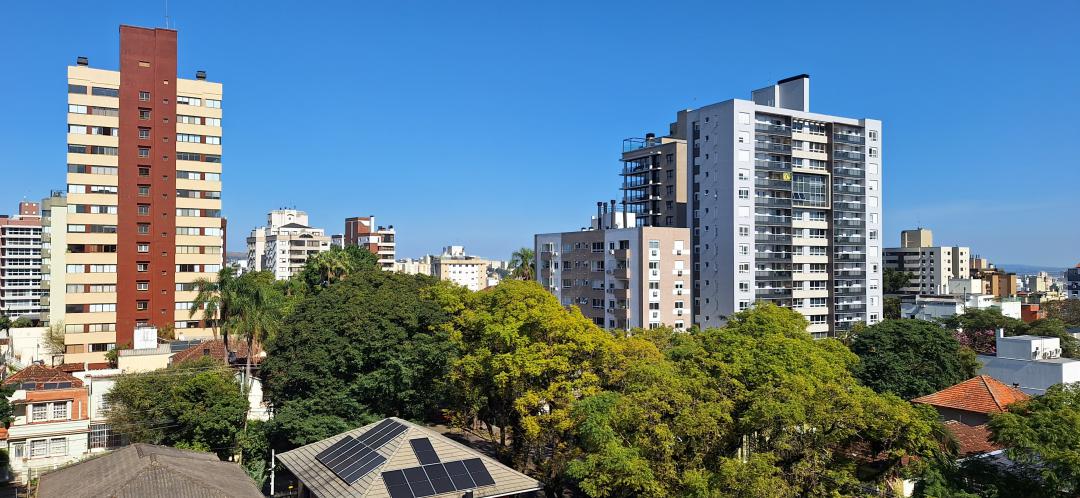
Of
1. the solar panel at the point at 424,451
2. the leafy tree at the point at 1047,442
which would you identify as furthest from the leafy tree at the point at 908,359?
the solar panel at the point at 424,451

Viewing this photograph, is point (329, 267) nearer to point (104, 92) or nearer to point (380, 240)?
point (104, 92)

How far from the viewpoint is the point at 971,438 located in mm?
30797

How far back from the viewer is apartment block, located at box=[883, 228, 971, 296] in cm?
15050

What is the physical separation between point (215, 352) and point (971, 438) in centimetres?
4525

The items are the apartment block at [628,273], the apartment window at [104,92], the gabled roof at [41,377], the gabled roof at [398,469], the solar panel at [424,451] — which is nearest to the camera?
the gabled roof at [398,469]

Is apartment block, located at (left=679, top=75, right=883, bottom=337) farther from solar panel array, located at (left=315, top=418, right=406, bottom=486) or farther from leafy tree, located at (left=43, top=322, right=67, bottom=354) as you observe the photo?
leafy tree, located at (left=43, top=322, right=67, bottom=354)

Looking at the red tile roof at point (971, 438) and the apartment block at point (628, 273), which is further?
the apartment block at point (628, 273)

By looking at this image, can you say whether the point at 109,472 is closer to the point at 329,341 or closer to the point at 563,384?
the point at 329,341

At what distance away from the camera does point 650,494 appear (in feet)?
77.6

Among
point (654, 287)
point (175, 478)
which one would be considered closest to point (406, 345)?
point (175, 478)

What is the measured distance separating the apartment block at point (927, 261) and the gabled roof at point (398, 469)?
454 feet

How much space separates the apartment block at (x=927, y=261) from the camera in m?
150

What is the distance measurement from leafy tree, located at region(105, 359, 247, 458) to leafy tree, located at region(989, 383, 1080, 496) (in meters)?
32.8

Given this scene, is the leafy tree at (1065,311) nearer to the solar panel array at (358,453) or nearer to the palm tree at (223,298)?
the solar panel array at (358,453)
